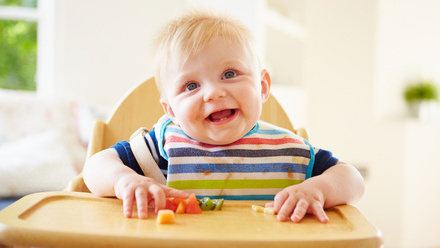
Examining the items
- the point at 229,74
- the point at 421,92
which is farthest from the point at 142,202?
the point at 421,92

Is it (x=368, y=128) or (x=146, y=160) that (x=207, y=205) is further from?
(x=368, y=128)

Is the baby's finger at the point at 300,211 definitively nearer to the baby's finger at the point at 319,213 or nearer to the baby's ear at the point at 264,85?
the baby's finger at the point at 319,213

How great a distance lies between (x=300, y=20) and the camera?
8.86ft

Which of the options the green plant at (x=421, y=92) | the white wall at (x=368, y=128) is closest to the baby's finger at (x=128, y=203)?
the white wall at (x=368, y=128)

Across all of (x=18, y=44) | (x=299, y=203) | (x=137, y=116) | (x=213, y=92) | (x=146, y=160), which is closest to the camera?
(x=299, y=203)

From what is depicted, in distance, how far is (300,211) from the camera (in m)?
0.69

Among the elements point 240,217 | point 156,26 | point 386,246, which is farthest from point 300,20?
point 240,217

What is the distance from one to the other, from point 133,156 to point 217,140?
0.17 metres

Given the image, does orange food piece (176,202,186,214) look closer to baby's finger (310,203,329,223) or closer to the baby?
the baby

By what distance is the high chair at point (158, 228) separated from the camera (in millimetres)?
542

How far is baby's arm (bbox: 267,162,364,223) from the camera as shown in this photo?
0.70 meters

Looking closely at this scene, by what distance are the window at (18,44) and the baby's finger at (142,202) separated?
219 cm

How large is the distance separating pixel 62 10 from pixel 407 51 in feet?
7.72

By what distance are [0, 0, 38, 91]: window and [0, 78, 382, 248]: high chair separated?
2.09 metres
